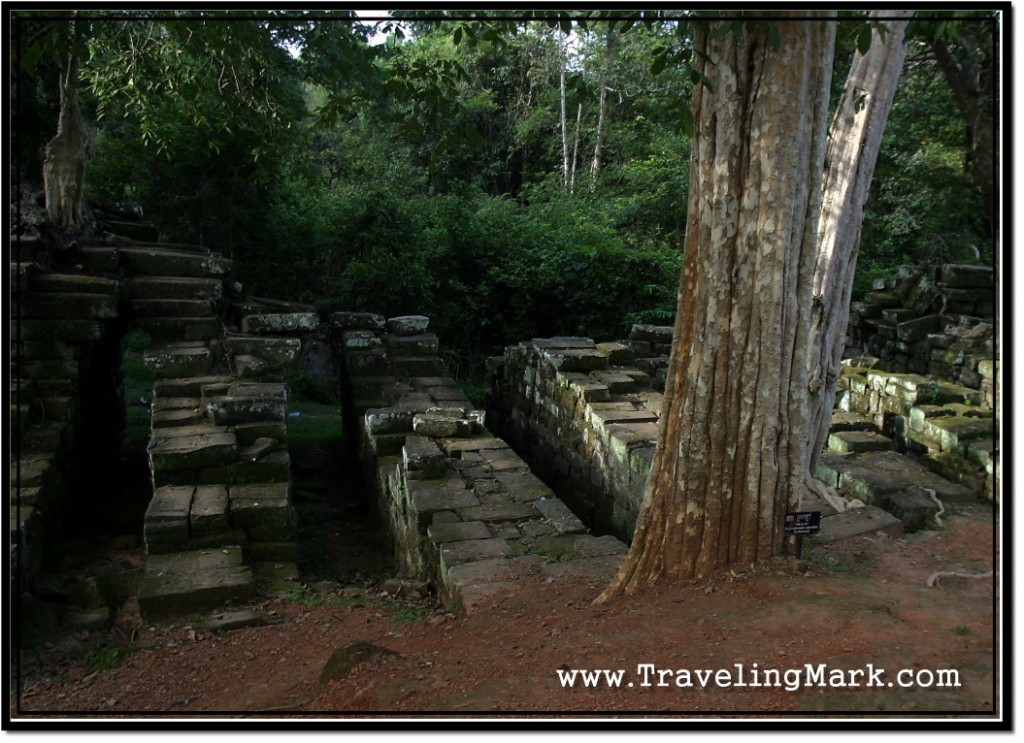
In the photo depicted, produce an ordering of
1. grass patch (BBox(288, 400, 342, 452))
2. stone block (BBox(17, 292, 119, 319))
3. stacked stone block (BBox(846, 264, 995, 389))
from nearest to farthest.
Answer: stacked stone block (BBox(846, 264, 995, 389))
stone block (BBox(17, 292, 119, 319))
grass patch (BBox(288, 400, 342, 452))

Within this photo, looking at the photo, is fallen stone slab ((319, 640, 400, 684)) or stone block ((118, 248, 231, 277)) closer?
fallen stone slab ((319, 640, 400, 684))

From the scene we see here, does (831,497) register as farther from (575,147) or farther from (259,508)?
Result: (575,147)

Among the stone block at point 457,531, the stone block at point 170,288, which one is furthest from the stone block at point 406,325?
the stone block at point 457,531

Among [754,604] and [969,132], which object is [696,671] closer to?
[754,604]

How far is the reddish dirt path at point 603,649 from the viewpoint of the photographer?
2.72 meters

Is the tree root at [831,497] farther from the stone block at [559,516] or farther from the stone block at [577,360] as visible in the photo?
the stone block at [577,360]

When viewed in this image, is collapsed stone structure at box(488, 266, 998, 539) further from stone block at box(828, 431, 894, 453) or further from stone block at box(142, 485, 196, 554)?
stone block at box(142, 485, 196, 554)

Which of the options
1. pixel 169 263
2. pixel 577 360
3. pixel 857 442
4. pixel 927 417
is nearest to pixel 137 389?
pixel 169 263

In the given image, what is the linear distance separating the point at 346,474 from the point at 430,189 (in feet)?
28.3

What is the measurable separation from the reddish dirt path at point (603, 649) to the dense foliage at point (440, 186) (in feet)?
16.4

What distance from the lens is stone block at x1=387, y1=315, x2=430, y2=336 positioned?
9812 millimetres

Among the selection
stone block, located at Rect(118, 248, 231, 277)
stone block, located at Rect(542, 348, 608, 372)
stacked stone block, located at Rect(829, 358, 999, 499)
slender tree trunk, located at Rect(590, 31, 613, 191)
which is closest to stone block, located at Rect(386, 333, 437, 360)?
stone block, located at Rect(542, 348, 608, 372)

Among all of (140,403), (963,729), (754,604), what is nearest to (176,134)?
(140,403)

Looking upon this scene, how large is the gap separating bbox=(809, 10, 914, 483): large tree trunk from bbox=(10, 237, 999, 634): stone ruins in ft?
2.26
